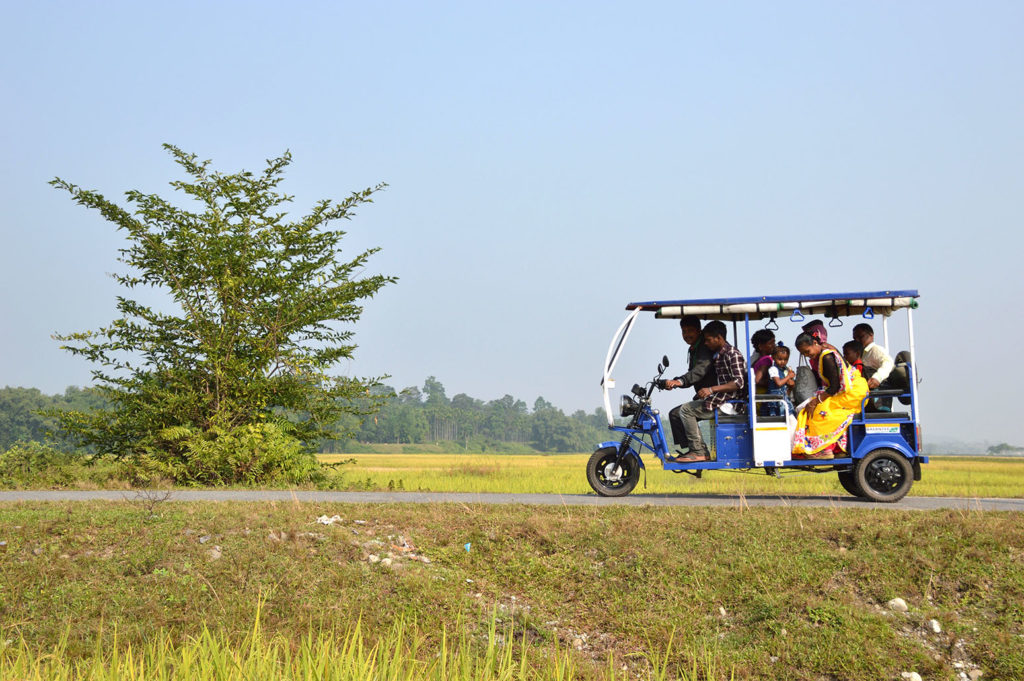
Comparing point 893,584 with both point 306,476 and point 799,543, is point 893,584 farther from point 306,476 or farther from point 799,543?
point 306,476

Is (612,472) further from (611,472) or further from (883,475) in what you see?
(883,475)

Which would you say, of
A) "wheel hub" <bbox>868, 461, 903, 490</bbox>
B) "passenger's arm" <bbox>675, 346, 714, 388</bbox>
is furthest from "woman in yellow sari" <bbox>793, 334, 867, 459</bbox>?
"passenger's arm" <bbox>675, 346, 714, 388</bbox>

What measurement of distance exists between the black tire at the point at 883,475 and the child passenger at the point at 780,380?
3.98 ft

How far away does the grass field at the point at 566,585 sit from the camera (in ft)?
24.6

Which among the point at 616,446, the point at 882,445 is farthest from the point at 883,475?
the point at 616,446

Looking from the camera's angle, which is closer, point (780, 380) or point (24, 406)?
point (780, 380)

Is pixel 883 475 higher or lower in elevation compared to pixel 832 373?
lower

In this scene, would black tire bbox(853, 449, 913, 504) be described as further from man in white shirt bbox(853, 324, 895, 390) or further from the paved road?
man in white shirt bbox(853, 324, 895, 390)

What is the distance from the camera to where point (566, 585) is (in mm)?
8594

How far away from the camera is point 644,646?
25.4 ft

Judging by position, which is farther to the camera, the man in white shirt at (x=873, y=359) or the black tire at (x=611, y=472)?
the black tire at (x=611, y=472)

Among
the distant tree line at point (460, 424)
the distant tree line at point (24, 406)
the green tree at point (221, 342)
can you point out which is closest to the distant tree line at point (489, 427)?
the distant tree line at point (460, 424)

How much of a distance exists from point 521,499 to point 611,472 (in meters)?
1.32

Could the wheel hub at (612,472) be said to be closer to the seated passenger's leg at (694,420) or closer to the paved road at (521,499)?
the paved road at (521,499)
